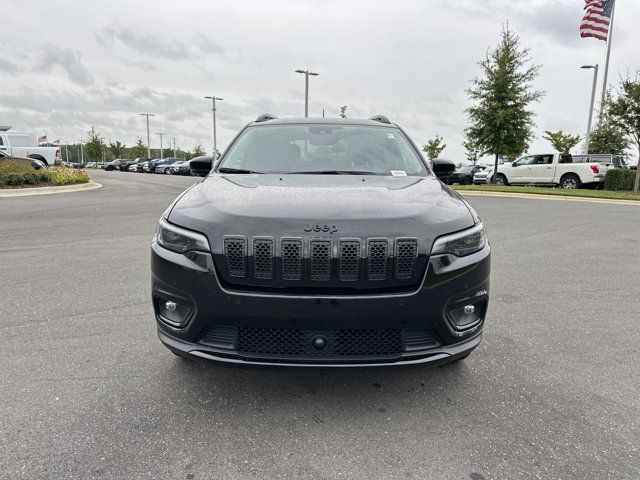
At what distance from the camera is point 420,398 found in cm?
276

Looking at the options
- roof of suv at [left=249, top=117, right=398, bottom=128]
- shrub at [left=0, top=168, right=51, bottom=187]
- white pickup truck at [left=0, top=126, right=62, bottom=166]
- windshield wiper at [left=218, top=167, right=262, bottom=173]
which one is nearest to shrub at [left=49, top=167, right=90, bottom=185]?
shrub at [left=0, top=168, right=51, bottom=187]

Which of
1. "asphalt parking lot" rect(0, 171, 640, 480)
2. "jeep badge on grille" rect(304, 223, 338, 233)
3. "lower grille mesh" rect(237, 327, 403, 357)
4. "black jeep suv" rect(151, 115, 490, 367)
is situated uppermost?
"jeep badge on grille" rect(304, 223, 338, 233)

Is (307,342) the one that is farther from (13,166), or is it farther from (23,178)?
(13,166)

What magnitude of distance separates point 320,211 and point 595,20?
25.8 metres

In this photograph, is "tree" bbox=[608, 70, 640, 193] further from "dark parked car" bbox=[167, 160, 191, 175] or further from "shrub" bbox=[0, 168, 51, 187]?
"dark parked car" bbox=[167, 160, 191, 175]

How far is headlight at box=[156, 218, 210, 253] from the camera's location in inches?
94.0

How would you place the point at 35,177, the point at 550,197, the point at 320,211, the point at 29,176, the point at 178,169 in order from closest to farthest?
the point at 320,211 < the point at 29,176 < the point at 35,177 < the point at 550,197 < the point at 178,169

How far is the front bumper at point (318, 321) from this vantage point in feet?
7.45

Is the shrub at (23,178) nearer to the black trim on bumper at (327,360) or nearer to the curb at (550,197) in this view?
the curb at (550,197)

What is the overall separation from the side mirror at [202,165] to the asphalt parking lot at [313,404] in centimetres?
134

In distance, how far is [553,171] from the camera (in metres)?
21.5

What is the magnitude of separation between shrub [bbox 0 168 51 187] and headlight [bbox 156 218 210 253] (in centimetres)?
1668

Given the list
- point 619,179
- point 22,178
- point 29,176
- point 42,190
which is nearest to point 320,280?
point 42,190

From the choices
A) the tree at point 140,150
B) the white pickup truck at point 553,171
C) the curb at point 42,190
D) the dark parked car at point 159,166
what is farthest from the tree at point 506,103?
the tree at point 140,150
